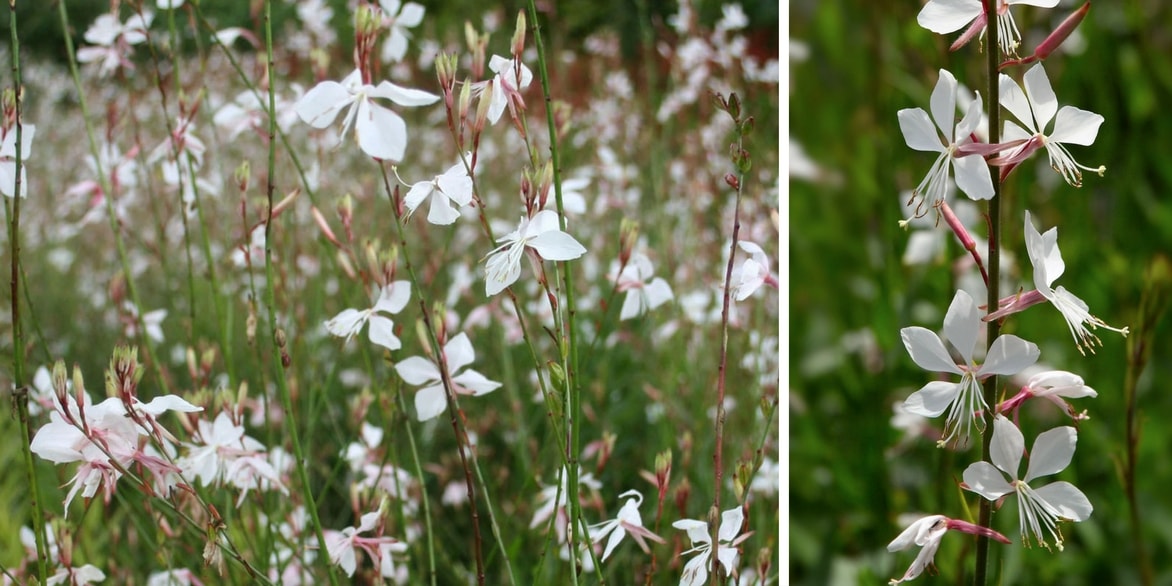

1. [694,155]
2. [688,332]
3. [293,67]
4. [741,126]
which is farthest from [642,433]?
[293,67]

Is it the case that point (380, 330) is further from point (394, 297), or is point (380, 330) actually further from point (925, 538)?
point (925, 538)

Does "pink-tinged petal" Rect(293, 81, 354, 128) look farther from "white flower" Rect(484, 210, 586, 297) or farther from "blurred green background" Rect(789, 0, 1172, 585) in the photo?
"blurred green background" Rect(789, 0, 1172, 585)

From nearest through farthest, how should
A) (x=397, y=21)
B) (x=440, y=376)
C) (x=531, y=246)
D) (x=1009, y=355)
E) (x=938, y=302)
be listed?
1. (x=1009, y=355)
2. (x=531, y=246)
3. (x=440, y=376)
4. (x=397, y=21)
5. (x=938, y=302)

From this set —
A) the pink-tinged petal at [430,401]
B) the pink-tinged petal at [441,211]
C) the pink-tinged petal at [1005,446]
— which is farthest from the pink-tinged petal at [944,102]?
the pink-tinged petal at [430,401]

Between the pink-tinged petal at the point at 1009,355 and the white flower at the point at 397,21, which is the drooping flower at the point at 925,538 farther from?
the white flower at the point at 397,21

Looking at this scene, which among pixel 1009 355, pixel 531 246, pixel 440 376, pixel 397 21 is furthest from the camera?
pixel 397 21

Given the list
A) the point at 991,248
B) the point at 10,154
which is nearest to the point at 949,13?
the point at 991,248

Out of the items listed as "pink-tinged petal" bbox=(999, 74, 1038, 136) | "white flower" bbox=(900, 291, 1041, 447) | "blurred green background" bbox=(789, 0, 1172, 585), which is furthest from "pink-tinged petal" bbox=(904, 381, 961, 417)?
"blurred green background" bbox=(789, 0, 1172, 585)
